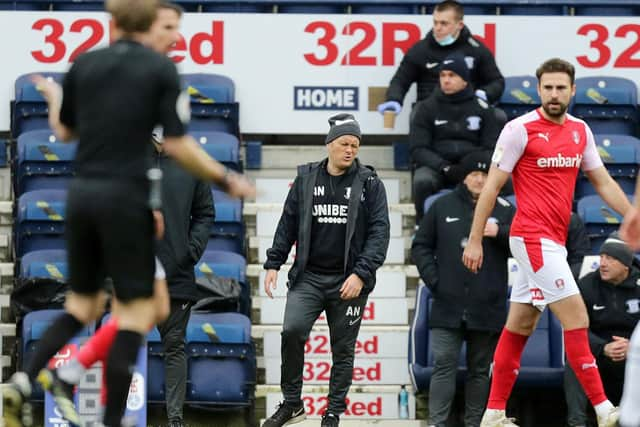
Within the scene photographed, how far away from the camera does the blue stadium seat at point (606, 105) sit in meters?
12.8

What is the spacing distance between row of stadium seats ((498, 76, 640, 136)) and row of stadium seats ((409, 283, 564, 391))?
8.24 feet

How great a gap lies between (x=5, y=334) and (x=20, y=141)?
168 centimetres

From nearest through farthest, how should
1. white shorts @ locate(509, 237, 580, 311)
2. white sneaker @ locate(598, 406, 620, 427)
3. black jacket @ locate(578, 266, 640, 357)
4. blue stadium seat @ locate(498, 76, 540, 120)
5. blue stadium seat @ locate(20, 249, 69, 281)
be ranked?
white sneaker @ locate(598, 406, 620, 427) → white shorts @ locate(509, 237, 580, 311) → black jacket @ locate(578, 266, 640, 357) → blue stadium seat @ locate(20, 249, 69, 281) → blue stadium seat @ locate(498, 76, 540, 120)

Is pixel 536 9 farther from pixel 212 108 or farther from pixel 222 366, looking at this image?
pixel 222 366

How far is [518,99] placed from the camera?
12805mm

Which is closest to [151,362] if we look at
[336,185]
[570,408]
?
[336,185]

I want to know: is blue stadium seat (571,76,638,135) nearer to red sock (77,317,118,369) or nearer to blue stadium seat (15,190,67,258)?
blue stadium seat (15,190,67,258)

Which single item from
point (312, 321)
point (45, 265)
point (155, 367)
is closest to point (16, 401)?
point (312, 321)

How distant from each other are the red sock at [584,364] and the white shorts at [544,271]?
237 mm

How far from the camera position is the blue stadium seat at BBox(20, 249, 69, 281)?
11.1m

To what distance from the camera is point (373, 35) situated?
1310cm

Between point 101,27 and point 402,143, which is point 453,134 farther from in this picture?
point 101,27

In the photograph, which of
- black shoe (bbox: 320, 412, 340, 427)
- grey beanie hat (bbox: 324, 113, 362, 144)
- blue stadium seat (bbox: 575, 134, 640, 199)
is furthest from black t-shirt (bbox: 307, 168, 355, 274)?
blue stadium seat (bbox: 575, 134, 640, 199)

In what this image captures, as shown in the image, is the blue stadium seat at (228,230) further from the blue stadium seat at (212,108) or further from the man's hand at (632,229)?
the man's hand at (632,229)
